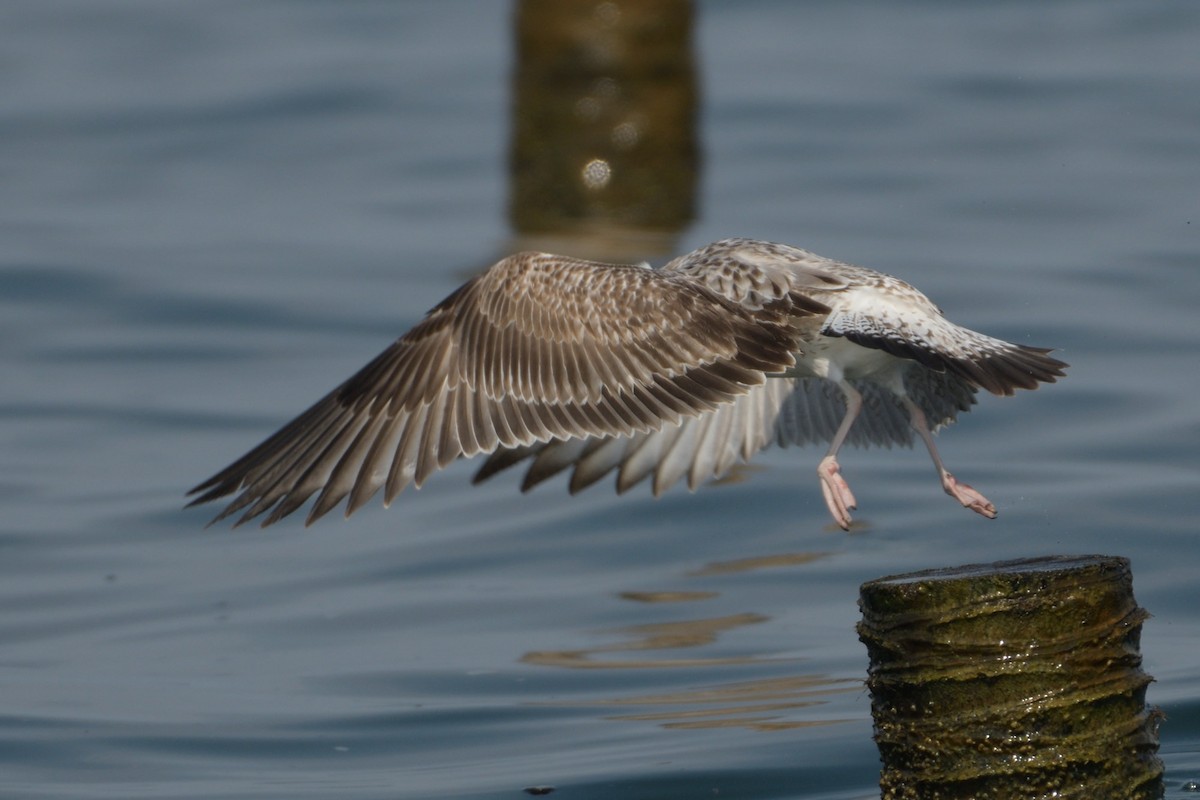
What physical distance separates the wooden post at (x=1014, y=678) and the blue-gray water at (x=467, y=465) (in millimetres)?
1649

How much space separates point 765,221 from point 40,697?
9302 mm

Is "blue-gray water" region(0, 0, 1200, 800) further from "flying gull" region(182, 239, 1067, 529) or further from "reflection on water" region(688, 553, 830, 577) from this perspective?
"flying gull" region(182, 239, 1067, 529)

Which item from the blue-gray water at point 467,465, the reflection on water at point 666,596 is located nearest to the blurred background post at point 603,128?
the blue-gray water at point 467,465

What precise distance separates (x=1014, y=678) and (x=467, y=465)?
6791 mm

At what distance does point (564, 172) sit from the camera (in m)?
15.2

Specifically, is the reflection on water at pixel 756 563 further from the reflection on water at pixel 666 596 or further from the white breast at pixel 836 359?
the white breast at pixel 836 359

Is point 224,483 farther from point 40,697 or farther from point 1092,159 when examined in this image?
point 1092,159

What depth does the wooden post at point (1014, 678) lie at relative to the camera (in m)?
4.75

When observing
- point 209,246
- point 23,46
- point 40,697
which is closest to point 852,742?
point 40,697

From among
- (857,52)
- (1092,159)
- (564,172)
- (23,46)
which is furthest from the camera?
(23,46)

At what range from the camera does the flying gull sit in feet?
21.5

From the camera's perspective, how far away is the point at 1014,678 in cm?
479

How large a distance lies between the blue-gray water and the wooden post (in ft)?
5.41

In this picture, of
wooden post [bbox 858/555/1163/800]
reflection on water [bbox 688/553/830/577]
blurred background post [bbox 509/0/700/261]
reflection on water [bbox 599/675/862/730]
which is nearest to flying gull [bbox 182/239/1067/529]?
reflection on water [bbox 599/675/862/730]
